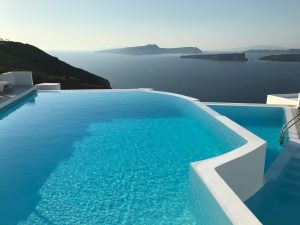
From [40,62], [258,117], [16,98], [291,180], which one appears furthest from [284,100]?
[40,62]

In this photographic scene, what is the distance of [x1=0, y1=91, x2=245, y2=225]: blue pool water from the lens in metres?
4.98

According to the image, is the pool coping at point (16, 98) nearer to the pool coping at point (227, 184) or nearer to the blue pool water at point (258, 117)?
the blue pool water at point (258, 117)

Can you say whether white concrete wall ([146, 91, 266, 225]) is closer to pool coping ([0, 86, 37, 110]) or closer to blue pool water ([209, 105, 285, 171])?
blue pool water ([209, 105, 285, 171])

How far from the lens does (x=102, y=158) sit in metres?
7.14

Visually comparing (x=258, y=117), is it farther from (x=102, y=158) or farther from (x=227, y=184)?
(x=227, y=184)

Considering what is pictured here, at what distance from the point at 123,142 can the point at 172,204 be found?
3.31 metres

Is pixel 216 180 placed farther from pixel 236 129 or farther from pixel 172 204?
pixel 236 129

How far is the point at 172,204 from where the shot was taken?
205 inches

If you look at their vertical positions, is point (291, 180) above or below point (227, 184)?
below

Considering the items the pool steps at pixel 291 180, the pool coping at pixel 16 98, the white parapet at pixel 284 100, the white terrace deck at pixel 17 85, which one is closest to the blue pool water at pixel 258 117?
the white parapet at pixel 284 100

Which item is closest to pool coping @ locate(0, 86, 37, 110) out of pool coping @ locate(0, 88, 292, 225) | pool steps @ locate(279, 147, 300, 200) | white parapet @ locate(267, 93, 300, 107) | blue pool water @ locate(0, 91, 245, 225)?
blue pool water @ locate(0, 91, 245, 225)

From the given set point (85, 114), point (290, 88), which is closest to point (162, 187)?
point (85, 114)

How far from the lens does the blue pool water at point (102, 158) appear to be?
4.98 m

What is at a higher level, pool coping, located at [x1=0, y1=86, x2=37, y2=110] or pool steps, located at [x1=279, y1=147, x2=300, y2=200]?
pool coping, located at [x1=0, y1=86, x2=37, y2=110]
